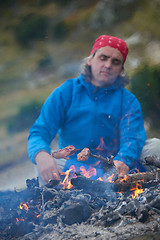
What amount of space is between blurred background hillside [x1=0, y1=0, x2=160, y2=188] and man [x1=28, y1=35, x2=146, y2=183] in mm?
279

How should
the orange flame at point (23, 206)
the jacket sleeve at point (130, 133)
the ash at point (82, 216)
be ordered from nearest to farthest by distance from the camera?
the ash at point (82, 216) → the orange flame at point (23, 206) → the jacket sleeve at point (130, 133)

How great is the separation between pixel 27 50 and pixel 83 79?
900mm

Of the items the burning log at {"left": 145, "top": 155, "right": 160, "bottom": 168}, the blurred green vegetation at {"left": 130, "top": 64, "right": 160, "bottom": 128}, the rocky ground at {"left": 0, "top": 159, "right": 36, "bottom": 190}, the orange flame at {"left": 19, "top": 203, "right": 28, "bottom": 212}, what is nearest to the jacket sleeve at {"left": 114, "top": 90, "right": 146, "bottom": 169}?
the burning log at {"left": 145, "top": 155, "right": 160, "bottom": 168}

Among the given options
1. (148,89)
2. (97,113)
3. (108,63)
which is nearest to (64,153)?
(97,113)

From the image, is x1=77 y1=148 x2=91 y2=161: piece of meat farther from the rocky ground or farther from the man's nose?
the rocky ground

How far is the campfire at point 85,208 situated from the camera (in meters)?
1.54

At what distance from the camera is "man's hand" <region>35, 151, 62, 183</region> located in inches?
82.4

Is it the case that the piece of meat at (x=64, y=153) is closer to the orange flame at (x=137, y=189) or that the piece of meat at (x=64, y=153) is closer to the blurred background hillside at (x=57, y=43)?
the orange flame at (x=137, y=189)

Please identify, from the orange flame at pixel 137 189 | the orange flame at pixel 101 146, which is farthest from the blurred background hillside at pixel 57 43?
the orange flame at pixel 137 189

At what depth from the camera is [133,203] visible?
5.45 ft

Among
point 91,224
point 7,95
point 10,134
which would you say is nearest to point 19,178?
point 10,134

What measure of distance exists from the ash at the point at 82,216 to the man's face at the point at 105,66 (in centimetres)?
105

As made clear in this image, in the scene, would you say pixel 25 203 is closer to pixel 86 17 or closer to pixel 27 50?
pixel 27 50

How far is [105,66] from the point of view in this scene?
2.35 meters
